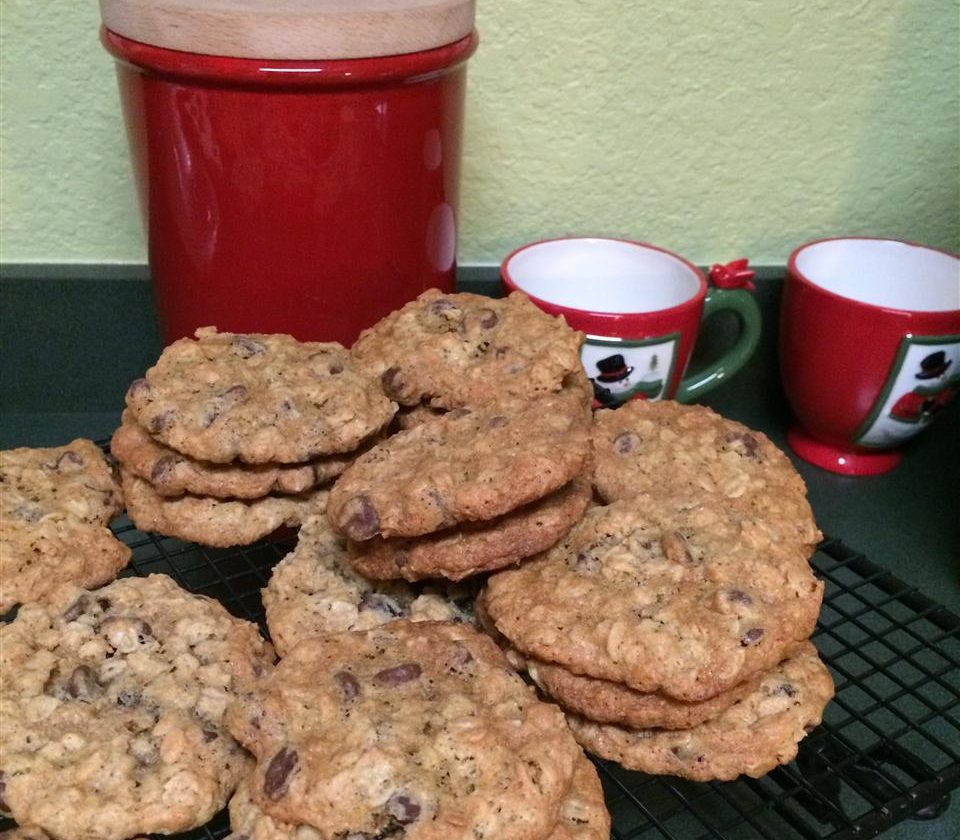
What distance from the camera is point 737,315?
3.39 ft

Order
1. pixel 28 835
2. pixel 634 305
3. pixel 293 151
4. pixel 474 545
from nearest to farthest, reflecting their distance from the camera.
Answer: pixel 28 835 → pixel 474 545 → pixel 293 151 → pixel 634 305

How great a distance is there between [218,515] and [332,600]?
0.11m

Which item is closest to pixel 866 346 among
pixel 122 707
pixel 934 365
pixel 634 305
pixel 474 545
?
pixel 934 365

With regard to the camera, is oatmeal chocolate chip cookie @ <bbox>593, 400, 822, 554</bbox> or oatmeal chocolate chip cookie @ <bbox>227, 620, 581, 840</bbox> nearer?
oatmeal chocolate chip cookie @ <bbox>227, 620, 581, 840</bbox>

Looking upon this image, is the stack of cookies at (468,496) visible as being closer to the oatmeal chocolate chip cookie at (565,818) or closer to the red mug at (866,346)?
the oatmeal chocolate chip cookie at (565,818)

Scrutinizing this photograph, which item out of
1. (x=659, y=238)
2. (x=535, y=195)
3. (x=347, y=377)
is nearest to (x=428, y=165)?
(x=347, y=377)

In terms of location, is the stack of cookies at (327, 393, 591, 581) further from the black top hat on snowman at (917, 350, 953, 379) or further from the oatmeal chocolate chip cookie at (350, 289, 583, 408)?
the black top hat on snowman at (917, 350, 953, 379)

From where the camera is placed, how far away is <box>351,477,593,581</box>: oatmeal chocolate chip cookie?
0.64m

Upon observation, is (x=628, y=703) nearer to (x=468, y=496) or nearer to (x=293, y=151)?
(x=468, y=496)

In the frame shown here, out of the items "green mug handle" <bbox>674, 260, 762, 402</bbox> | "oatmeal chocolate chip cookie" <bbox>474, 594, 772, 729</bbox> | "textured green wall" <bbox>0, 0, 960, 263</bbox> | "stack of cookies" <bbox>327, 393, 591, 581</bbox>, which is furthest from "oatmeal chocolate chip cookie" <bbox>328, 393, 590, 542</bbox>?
"textured green wall" <bbox>0, 0, 960, 263</bbox>

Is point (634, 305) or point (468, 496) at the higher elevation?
point (468, 496)

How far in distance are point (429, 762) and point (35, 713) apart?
9.5 inches

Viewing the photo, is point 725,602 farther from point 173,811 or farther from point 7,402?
point 7,402

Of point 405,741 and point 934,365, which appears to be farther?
point 934,365
